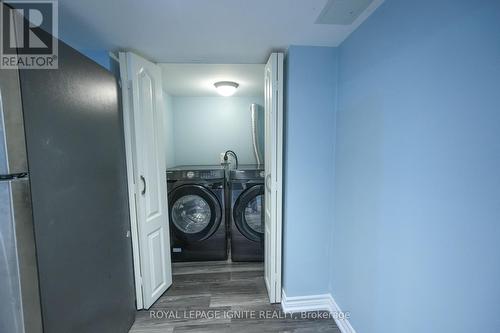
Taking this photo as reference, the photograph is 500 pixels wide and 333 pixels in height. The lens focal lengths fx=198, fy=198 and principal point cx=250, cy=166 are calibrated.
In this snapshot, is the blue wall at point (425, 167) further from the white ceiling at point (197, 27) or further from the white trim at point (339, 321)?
the white ceiling at point (197, 27)

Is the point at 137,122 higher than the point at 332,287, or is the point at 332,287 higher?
the point at 137,122

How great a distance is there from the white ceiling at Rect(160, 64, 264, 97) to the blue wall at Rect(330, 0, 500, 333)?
103cm

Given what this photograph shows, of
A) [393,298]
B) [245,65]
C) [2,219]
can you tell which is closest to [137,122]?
[2,219]

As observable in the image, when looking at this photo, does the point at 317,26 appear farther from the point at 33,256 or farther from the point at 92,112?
the point at 33,256

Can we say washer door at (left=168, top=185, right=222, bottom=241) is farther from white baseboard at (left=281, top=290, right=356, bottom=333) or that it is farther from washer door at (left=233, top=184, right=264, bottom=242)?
white baseboard at (left=281, top=290, right=356, bottom=333)

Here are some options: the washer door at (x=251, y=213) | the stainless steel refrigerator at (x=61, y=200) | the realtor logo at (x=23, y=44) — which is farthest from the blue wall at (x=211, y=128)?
the realtor logo at (x=23, y=44)

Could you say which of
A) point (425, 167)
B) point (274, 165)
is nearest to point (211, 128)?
point (274, 165)

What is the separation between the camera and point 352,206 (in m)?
1.35

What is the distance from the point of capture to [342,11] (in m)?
1.08

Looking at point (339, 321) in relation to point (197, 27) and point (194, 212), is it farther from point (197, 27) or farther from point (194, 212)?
point (197, 27)

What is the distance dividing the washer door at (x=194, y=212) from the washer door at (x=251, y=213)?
0.23m

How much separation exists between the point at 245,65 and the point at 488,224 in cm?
187

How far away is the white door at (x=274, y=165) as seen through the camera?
59.9 inches

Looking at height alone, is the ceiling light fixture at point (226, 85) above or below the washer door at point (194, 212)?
above
